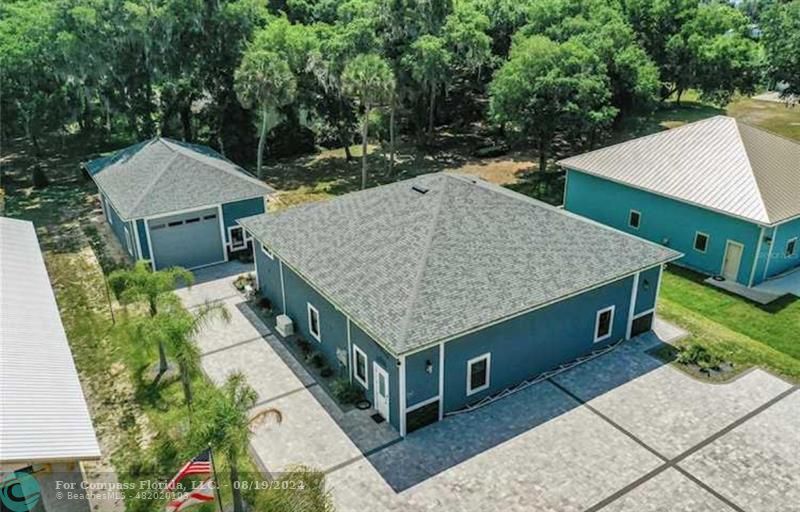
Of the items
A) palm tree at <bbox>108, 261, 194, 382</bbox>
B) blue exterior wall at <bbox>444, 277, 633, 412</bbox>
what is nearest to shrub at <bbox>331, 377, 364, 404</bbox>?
blue exterior wall at <bbox>444, 277, 633, 412</bbox>

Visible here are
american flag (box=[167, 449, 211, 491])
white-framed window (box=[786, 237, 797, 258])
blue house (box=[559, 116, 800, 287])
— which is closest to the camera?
american flag (box=[167, 449, 211, 491])

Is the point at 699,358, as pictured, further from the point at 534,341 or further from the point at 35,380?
the point at 35,380

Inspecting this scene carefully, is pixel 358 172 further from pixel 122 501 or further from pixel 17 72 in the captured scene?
pixel 122 501

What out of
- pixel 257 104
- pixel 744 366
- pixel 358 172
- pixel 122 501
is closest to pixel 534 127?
pixel 358 172

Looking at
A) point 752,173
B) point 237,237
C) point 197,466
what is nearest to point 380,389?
point 197,466

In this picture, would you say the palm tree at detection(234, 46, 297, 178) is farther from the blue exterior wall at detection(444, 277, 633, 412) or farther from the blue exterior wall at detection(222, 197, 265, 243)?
the blue exterior wall at detection(444, 277, 633, 412)

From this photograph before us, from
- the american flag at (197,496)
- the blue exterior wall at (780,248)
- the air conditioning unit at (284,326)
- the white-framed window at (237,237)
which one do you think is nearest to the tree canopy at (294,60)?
the white-framed window at (237,237)

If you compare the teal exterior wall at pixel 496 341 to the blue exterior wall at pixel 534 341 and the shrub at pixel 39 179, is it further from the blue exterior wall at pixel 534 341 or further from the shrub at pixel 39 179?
the shrub at pixel 39 179
